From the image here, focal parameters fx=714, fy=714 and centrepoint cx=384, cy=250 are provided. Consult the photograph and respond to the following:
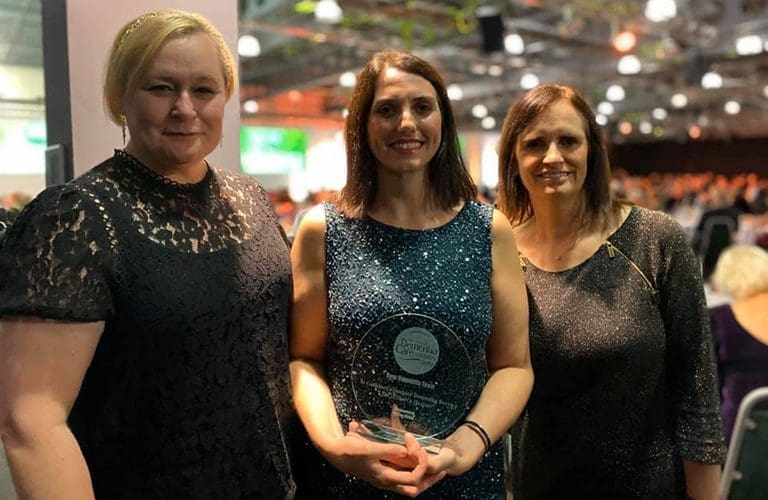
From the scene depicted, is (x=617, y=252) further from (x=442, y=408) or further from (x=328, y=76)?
(x=328, y=76)

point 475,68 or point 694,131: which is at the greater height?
point 475,68

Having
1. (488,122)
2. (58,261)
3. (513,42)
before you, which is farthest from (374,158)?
(488,122)

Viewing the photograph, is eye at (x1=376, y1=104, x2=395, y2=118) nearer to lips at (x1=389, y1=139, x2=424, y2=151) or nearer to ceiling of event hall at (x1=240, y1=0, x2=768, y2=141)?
lips at (x1=389, y1=139, x2=424, y2=151)

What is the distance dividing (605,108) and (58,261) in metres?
17.7

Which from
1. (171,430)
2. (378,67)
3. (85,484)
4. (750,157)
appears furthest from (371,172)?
(750,157)

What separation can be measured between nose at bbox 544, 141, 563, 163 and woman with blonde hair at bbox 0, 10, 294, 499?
78 cm

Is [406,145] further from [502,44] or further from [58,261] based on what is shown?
[502,44]

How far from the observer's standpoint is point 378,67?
1.51m

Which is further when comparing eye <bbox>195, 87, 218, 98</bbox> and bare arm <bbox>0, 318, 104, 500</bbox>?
eye <bbox>195, 87, 218, 98</bbox>

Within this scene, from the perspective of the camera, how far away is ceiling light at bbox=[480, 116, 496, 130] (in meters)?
18.9

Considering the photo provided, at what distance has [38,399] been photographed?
3.56ft

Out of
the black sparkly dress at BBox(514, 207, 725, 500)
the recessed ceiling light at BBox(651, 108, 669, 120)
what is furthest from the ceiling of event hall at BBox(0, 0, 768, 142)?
the black sparkly dress at BBox(514, 207, 725, 500)

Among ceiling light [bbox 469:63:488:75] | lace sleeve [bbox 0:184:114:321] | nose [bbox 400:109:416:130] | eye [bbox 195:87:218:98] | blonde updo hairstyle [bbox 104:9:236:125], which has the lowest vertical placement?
lace sleeve [bbox 0:184:114:321]

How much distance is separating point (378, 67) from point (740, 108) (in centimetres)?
2003
